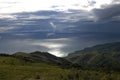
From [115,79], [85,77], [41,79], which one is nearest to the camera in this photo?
[41,79]

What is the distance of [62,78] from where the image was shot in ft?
347

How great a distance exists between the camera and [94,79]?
10781 cm

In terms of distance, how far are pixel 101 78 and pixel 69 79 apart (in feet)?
46.3

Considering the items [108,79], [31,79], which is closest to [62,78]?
[31,79]

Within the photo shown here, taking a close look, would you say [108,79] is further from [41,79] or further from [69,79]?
[41,79]

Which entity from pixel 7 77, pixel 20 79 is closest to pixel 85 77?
pixel 20 79

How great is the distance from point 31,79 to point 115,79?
3411cm

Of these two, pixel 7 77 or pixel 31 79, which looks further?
pixel 7 77

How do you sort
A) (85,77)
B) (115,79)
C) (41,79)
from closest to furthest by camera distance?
(41,79) < (85,77) < (115,79)

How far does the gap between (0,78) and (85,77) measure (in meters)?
31.9

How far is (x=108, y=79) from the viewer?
11206cm

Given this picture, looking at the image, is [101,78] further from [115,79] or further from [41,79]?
[41,79]

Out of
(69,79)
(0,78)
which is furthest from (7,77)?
(69,79)

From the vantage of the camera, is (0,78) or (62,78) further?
(0,78)
